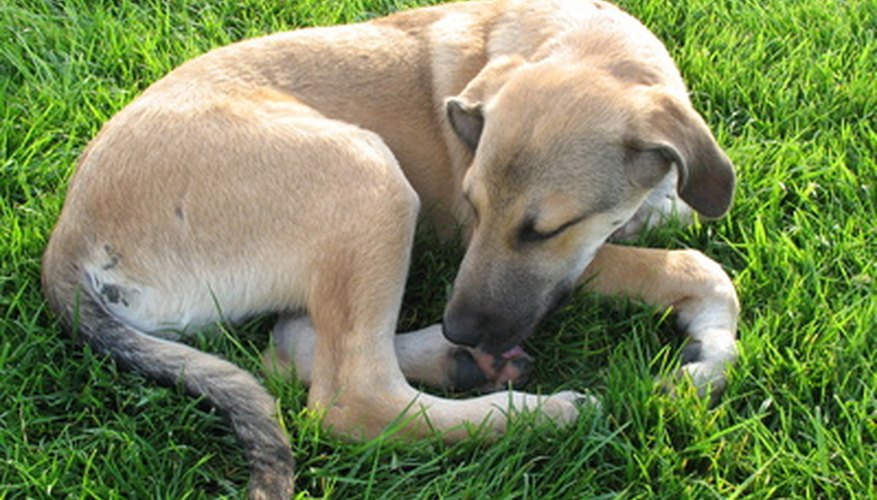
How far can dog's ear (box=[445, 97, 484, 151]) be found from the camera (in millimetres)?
3732

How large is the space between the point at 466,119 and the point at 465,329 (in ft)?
2.66

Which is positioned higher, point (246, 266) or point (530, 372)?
point (246, 266)

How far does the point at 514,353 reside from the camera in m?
3.63

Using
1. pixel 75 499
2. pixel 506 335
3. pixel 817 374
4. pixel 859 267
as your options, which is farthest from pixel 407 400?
pixel 859 267

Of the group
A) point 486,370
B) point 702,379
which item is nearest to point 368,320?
point 486,370

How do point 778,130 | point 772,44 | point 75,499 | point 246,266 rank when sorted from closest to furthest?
point 75,499, point 246,266, point 778,130, point 772,44

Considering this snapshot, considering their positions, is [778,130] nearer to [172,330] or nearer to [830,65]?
[830,65]

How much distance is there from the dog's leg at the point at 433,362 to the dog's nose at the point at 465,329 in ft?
0.43

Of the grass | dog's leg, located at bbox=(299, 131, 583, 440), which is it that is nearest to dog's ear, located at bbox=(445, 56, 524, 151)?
dog's leg, located at bbox=(299, 131, 583, 440)

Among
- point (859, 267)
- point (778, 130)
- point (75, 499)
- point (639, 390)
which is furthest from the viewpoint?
point (778, 130)

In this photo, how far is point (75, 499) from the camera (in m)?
3.04

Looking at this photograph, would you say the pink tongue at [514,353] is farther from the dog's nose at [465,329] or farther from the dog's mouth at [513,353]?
the dog's nose at [465,329]

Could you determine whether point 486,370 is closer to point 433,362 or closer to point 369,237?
point 433,362

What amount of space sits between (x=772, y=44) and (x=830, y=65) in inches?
13.6
